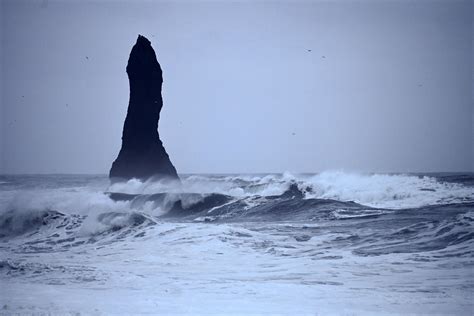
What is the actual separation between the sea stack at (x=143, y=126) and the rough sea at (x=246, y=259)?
13.2 meters

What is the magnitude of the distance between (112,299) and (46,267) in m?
3.03

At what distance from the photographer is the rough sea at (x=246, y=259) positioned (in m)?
6.45

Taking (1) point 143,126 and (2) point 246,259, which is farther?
(1) point 143,126

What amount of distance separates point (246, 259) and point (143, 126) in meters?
25.0

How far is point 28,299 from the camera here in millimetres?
6684

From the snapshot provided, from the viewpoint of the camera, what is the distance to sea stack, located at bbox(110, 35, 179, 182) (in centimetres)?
3206

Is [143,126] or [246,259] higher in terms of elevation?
[143,126]

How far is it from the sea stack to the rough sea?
1315 cm

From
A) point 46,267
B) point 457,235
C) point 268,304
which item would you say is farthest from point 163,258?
point 457,235

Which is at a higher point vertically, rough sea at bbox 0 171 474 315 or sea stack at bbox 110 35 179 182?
sea stack at bbox 110 35 179 182

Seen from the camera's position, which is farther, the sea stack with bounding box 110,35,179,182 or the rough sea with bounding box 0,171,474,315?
the sea stack with bounding box 110,35,179,182

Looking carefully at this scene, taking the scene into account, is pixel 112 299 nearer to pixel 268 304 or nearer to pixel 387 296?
pixel 268 304

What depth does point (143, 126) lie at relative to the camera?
33.0 m

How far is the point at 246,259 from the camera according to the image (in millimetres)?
9398
